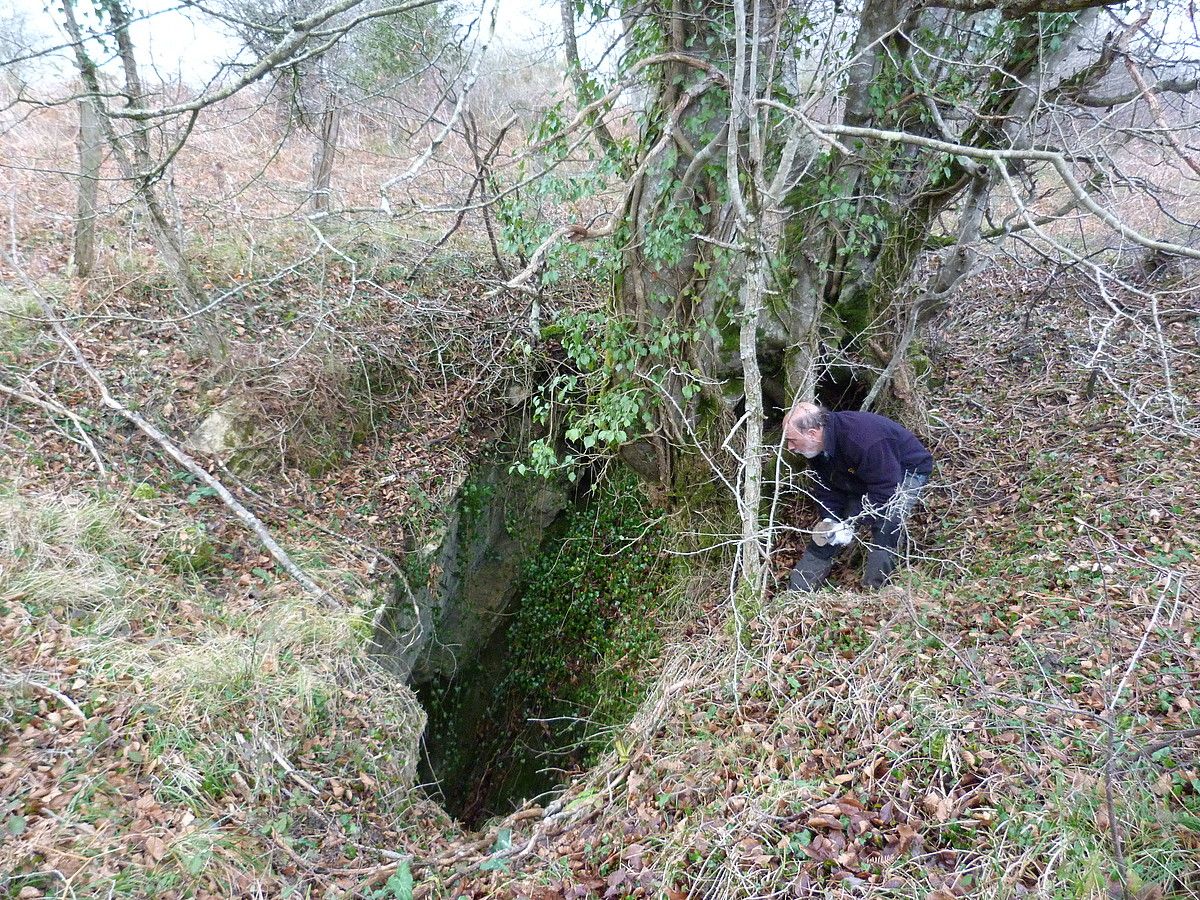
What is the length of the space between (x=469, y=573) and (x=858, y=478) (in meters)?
3.89

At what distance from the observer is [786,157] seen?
11.6ft

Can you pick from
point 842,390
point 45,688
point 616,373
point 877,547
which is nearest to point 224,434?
point 45,688

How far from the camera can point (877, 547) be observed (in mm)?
4336

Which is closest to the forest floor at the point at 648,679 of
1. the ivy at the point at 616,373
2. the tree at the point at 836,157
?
the tree at the point at 836,157

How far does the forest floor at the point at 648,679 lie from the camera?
8.35ft

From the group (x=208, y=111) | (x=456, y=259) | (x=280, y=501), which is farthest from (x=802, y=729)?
(x=208, y=111)

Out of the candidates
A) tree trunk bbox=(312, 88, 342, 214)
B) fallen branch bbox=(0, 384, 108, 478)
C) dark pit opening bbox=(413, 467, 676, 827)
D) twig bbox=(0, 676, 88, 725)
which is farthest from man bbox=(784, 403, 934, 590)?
tree trunk bbox=(312, 88, 342, 214)

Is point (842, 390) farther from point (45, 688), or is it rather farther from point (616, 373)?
point (45, 688)

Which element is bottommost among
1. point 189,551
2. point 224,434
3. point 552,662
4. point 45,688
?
point 552,662

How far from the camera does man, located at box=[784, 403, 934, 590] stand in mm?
4051

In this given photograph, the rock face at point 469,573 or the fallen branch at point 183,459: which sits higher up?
the fallen branch at point 183,459

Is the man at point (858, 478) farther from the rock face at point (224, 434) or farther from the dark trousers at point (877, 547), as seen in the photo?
the rock face at point (224, 434)

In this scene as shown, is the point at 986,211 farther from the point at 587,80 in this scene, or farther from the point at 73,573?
the point at 73,573

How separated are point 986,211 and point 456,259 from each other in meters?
4.79
